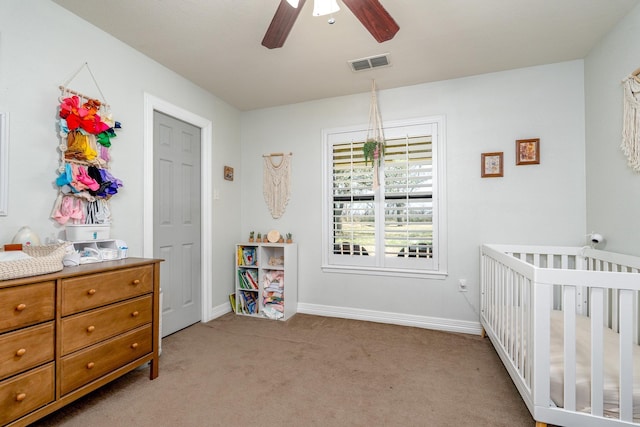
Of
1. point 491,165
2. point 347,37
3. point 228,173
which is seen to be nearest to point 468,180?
point 491,165

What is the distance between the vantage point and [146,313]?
6.48 feet

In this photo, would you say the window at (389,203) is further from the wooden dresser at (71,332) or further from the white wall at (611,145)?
the wooden dresser at (71,332)

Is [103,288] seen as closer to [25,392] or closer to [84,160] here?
[25,392]

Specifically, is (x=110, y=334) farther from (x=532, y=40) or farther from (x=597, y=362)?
(x=532, y=40)

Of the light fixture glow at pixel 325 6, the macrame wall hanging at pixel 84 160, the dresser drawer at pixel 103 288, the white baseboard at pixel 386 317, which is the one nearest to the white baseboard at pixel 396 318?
the white baseboard at pixel 386 317

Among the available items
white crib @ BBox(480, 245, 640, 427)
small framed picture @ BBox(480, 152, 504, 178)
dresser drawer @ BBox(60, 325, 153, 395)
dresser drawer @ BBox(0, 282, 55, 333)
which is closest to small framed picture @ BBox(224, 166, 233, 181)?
dresser drawer @ BBox(60, 325, 153, 395)

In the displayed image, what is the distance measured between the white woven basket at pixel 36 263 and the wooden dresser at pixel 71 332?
0.03m

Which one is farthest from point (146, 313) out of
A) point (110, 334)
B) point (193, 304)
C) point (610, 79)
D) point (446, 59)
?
point (610, 79)

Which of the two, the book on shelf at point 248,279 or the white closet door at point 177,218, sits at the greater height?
the white closet door at point 177,218

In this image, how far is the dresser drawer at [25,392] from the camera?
1.29 metres

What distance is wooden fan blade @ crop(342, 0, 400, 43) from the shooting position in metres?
1.47

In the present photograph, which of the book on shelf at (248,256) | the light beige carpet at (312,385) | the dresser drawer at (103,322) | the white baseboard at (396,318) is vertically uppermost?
the book on shelf at (248,256)

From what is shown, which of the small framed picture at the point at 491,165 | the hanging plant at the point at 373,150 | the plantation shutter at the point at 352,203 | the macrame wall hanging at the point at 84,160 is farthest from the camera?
the plantation shutter at the point at 352,203

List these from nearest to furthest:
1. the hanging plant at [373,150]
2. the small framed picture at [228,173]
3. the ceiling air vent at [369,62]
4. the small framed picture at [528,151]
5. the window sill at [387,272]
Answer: the ceiling air vent at [369,62] → the small framed picture at [528,151] → the window sill at [387,272] → the hanging plant at [373,150] → the small framed picture at [228,173]
